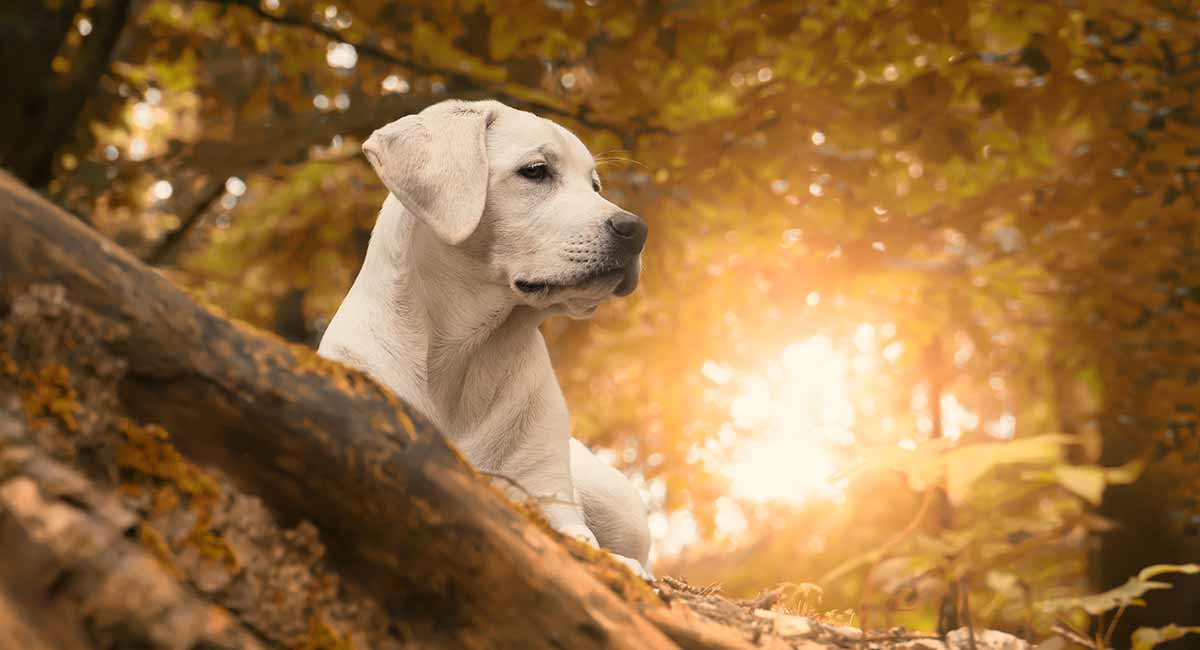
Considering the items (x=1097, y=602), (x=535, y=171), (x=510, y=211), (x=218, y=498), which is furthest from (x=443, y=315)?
(x=1097, y=602)

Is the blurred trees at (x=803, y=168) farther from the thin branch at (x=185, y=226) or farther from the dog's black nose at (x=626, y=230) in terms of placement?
the dog's black nose at (x=626, y=230)

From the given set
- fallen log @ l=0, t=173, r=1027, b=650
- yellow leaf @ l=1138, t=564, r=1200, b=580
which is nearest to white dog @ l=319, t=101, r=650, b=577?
fallen log @ l=0, t=173, r=1027, b=650

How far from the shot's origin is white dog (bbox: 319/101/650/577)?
3.50m

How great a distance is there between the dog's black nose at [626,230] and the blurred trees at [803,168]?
1946 millimetres

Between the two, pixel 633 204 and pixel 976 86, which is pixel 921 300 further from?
pixel 633 204

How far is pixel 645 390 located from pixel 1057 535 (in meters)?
8.33

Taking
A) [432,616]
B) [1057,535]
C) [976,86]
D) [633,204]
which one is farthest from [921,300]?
[432,616]

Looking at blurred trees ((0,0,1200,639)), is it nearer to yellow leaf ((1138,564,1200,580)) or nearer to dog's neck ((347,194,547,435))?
dog's neck ((347,194,547,435))

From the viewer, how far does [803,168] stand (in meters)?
7.71

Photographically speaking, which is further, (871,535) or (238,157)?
(871,535)

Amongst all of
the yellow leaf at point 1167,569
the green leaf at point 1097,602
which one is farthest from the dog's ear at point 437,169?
the yellow leaf at point 1167,569

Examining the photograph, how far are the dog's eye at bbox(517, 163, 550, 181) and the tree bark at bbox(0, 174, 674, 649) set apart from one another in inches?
55.8

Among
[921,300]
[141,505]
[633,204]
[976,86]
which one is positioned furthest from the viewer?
[921,300]

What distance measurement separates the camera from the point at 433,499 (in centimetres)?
242
